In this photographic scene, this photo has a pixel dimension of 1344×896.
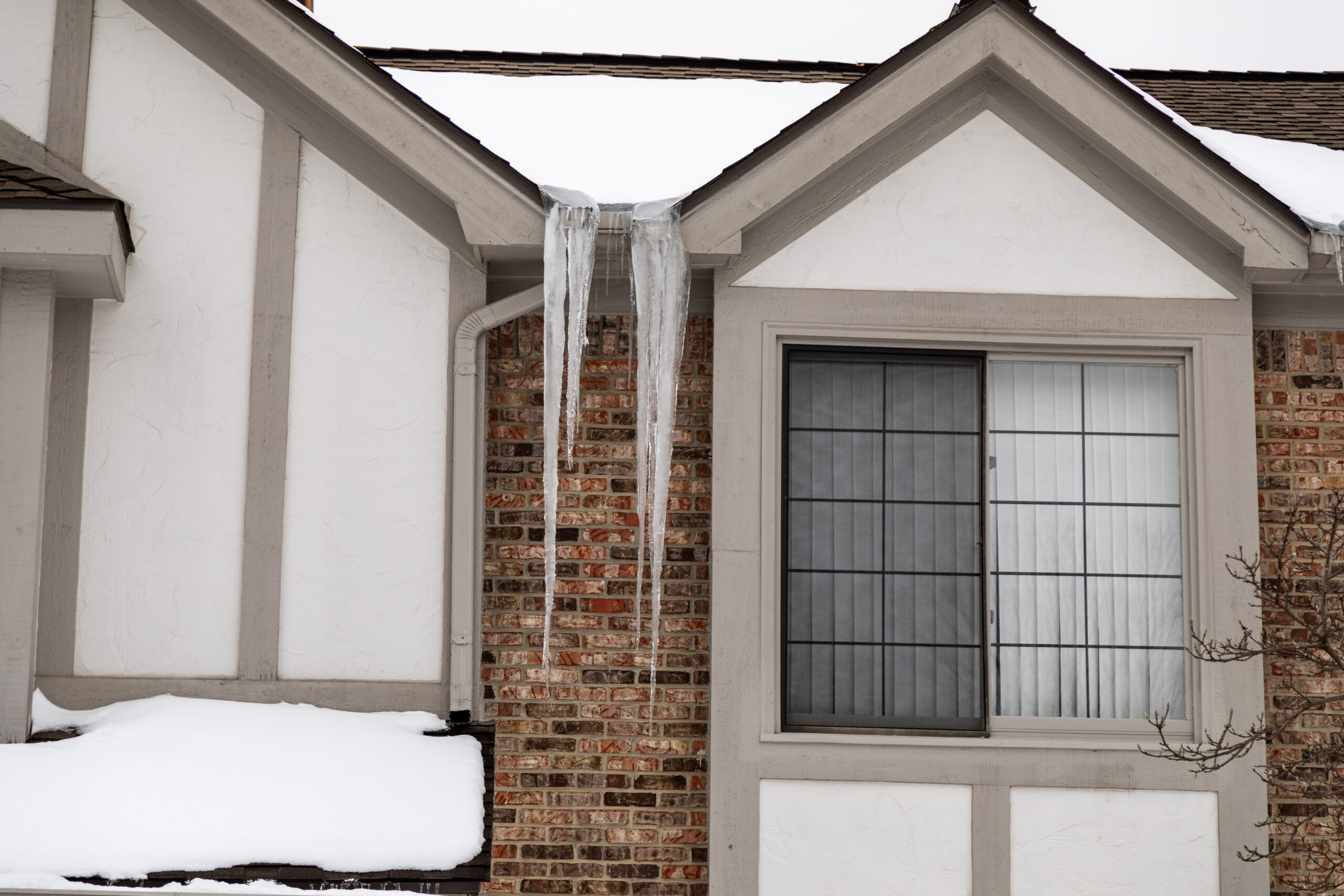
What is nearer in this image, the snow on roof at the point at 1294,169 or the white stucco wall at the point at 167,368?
the white stucco wall at the point at 167,368

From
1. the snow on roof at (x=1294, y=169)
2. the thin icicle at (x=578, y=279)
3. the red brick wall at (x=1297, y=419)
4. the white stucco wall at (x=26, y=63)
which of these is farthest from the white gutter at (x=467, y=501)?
the red brick wall at (x=1297, y=419)

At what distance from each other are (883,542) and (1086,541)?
0.91 m

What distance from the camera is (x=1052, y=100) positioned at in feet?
16.2

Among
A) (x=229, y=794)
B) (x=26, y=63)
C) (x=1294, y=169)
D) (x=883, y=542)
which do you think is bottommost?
(x=229, y=794)

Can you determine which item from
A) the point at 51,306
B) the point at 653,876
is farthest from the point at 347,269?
the point at 653,876

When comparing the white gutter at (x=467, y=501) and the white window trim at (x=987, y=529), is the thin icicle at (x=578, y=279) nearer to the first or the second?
the white gutter at (x=467, y=501)

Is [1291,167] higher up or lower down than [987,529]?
higher up

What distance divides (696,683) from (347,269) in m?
2.34

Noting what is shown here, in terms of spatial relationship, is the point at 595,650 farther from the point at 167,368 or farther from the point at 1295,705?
the point at 1295,705

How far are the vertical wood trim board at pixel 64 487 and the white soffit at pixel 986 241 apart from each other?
115 inches

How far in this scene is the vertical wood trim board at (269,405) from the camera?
Answer: 15.6ft

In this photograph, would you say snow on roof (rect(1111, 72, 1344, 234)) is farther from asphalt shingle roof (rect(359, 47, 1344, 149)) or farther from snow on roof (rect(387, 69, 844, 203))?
snow on roof (rect(387, 69, 844, 203))

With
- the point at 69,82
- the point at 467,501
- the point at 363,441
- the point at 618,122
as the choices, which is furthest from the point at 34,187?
the point at 618,122

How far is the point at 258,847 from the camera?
158 inches
